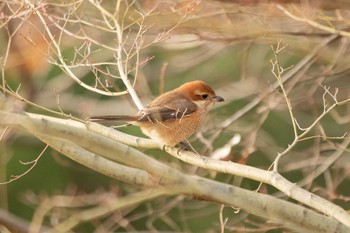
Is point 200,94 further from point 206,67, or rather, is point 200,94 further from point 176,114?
point 206,67

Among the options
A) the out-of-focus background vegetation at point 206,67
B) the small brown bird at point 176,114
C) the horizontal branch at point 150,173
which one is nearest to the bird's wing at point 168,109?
the small brown bird at point 176,114

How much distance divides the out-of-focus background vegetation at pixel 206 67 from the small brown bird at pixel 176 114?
0.16 metres

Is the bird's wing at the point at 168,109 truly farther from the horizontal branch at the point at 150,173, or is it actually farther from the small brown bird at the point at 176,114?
the horizontal branch at the point at 150,173

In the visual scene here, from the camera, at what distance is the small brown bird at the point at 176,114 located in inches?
232

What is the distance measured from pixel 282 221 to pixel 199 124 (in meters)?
2.43

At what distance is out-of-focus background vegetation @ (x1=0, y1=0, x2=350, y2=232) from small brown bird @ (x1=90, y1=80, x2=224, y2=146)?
0.51 ft

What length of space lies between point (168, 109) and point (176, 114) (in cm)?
26

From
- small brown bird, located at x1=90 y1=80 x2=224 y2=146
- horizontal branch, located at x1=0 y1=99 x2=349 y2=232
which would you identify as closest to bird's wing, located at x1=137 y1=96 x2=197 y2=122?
small brown bird, located at x1=90 y1=80 x2=224 y2=146

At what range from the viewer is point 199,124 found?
6383 millimetres

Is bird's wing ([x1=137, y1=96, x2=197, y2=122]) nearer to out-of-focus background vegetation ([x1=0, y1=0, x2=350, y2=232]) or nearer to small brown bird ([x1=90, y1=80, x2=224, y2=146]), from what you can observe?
small brown bird ([x1=90, y1=80, x2=224, y2=146])

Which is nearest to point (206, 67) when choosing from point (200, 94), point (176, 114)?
point (200, 94)

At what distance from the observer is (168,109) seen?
6.21 m

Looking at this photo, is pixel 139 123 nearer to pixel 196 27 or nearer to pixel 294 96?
pixel 196 27

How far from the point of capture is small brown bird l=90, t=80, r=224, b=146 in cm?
590
